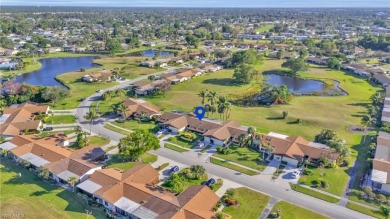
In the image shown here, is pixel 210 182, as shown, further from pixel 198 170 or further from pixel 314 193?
pixel 314 193

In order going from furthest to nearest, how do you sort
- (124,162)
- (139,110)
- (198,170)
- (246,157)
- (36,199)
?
(139,110), (246,157), (124,162), (198,170), (36,199)

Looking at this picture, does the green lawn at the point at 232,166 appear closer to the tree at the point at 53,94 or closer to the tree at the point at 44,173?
the tree at the point at 44,173

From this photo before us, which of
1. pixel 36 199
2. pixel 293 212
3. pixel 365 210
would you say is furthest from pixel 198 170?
pixel 365 210

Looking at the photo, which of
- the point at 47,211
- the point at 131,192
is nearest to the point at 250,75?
the point at 131,192

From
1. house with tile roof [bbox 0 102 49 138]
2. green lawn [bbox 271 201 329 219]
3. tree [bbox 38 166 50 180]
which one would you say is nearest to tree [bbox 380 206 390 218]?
green lawn [bbox 271 201 329 219]

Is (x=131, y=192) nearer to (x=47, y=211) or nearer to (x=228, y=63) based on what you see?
(x=47, y=211)

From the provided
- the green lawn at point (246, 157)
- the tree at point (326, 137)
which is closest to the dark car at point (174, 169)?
the green lawn at point (246, 157)

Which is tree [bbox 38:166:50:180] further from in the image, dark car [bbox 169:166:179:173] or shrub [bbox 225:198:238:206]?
shrub [bbox 225:198:238:206]
